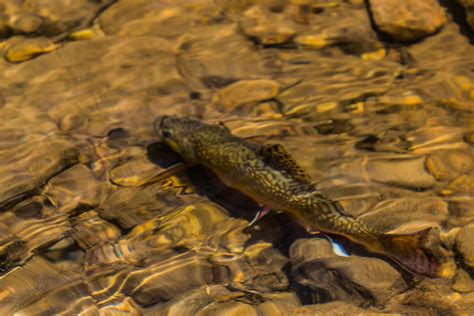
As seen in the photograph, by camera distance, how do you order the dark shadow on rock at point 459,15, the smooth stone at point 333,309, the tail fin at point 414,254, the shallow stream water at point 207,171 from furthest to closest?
the dark shadow on rock at point 459,15 → the shallow stream water at point 207,171 → the tail fin at point 414,254 → the smooth stone at point 333,309

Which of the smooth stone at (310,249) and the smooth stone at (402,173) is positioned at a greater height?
the smooth stone at (402,173)

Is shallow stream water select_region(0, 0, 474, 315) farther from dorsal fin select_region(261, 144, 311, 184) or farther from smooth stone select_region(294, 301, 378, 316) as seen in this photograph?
dorsal fin select_region(261, 144, 311, 184)

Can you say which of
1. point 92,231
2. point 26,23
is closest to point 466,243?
point 92,231

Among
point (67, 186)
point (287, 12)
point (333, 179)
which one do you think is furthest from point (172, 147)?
point (287, 12)

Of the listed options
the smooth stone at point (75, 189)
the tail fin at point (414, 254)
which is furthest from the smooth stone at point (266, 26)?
the tail fin at point (414, 254)

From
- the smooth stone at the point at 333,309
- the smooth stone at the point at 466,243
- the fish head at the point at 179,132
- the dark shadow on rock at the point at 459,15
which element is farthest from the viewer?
the dark shadow on rock at the point at 459,15

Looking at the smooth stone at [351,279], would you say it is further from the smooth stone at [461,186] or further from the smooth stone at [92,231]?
the smooth stone at [92,231]

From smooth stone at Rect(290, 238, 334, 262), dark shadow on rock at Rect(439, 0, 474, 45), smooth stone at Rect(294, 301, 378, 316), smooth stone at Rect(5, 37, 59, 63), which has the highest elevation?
smooth stone at Rect(5, 37, 59, 63)

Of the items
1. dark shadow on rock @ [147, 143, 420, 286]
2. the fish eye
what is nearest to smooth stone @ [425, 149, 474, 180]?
dark shadow on rock @ [147, 143, 420, 286]
